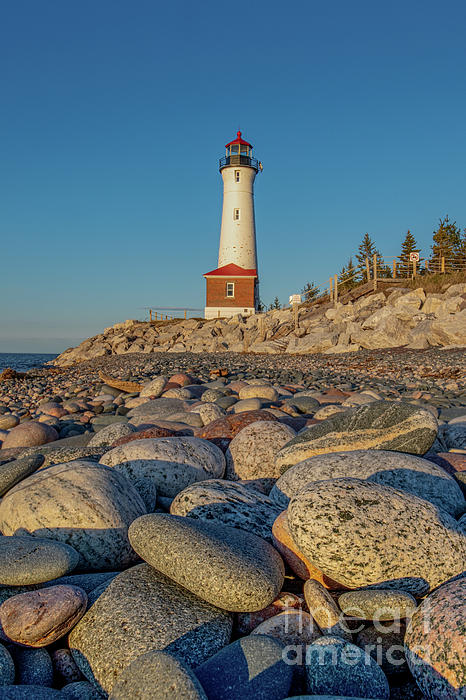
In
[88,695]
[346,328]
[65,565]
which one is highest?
[346,328]

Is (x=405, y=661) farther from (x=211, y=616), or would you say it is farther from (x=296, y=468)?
(x=296, y=468)

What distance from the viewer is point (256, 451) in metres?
5.14

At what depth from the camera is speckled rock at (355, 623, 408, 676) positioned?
7.97ft

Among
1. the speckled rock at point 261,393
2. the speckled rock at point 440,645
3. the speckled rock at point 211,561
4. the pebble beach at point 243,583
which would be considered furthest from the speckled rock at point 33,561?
the speckled rock at point 261,393

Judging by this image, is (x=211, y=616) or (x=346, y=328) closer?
(x=211, y=616)

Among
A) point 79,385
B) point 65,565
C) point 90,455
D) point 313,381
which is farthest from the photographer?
point 79,385

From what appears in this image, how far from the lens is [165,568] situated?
109 inches

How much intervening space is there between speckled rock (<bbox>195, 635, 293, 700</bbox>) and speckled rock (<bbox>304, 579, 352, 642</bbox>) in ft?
1.12

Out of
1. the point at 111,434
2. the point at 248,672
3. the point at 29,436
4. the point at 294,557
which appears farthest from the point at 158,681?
the point at 29,436

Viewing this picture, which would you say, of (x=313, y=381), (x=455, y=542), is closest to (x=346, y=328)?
(x=313, y=381)

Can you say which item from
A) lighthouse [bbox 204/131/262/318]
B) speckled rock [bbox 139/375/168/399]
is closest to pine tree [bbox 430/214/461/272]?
lighthouse [bbox 204/131/262/318]

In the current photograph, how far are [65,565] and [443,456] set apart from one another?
351 centimetres

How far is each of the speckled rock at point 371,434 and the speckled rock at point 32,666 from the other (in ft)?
8.86

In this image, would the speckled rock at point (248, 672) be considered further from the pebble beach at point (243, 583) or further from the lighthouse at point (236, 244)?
the lighthouse at point (236, 244)
